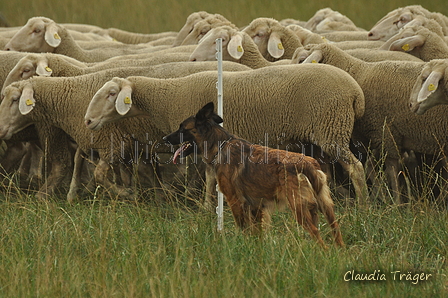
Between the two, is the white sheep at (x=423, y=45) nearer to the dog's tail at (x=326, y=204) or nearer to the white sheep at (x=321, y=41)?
the white sheep at (x=321, y=41)

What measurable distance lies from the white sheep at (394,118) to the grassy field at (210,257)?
143cm

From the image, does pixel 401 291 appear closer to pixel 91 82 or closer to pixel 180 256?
pixel 180 256

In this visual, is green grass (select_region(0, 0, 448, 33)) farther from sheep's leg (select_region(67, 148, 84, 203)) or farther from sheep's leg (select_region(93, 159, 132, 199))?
sheep's leg (select_region(93, 159, 132, 199))

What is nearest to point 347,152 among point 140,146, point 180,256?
point 140,146

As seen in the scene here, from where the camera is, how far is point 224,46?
829cm

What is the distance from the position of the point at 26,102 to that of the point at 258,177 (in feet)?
10.8

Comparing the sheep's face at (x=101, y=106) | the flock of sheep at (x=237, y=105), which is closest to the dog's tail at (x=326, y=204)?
the flock of sheep at (x=237, y=105)

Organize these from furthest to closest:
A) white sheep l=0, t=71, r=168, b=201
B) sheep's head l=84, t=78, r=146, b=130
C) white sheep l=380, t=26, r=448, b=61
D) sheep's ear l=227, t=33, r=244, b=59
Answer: sheep's ear l=227, t=33, r=244, b=59, white sheep l=380, t=26, r=448, b=61, white sheep l=0, t=71, r=168, b=201, sheep's head l=84, t=78, r=146, b=130

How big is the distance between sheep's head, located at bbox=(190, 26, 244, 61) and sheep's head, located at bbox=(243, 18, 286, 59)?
462mm

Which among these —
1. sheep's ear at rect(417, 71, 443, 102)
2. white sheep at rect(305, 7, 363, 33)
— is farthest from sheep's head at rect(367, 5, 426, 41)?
sheep's ear at rect(417, 71, 443, 102)

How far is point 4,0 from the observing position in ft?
65.0

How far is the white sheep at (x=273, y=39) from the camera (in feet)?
27.9

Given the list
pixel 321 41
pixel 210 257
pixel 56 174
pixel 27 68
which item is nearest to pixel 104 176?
pixel 56 174

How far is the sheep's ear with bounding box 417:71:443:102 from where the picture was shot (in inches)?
228
